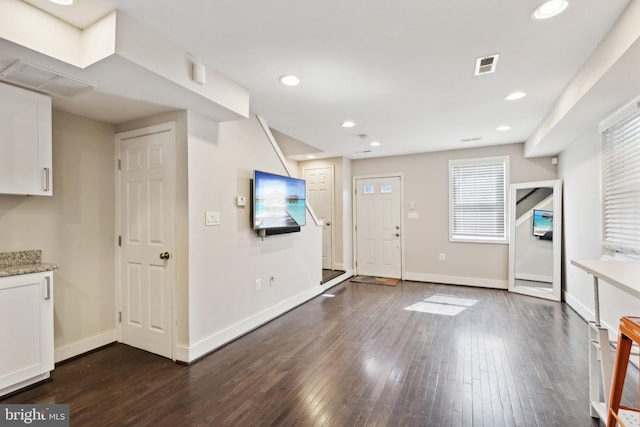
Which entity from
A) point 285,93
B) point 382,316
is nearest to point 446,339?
point 382,316

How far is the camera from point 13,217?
247 centimetres

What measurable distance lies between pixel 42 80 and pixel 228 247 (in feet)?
6.37

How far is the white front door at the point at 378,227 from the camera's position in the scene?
6.06 m

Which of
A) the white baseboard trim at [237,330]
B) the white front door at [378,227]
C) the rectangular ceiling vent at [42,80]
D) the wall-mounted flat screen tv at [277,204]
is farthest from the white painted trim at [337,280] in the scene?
the rectangular ceiling vent at [42,80]

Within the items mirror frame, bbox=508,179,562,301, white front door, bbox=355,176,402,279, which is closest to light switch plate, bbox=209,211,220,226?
white front door, bbox=355,176,402,279

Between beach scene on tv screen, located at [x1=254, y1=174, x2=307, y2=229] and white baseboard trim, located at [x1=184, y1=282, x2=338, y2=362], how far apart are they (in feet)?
3.51

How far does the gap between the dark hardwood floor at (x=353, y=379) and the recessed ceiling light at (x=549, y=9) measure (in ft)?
8.25

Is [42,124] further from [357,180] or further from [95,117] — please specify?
[357,180]

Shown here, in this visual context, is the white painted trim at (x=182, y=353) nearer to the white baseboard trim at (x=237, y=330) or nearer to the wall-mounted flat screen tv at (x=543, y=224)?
the white baseboard trim at (x=237, y=330)

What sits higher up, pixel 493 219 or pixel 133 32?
pixel 133 32

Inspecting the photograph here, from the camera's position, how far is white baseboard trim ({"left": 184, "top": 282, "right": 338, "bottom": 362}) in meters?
2.76

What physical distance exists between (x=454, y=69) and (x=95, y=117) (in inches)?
132

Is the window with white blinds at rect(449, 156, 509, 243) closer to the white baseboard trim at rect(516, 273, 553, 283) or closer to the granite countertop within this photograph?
the white baseboard trim at rect(516, 273, 553, 283)

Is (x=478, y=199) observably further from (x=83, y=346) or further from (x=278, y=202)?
(x=83, y=346)
